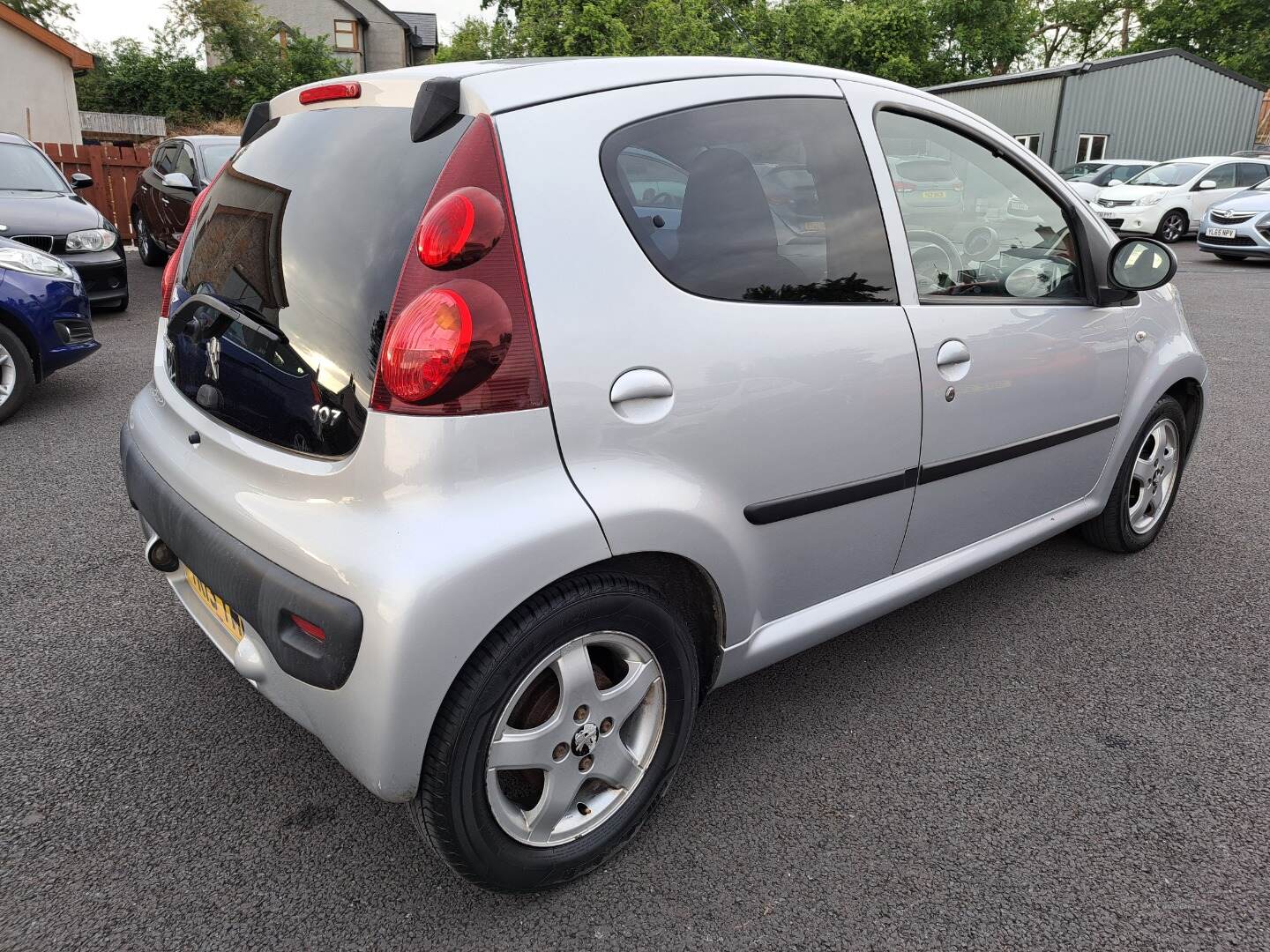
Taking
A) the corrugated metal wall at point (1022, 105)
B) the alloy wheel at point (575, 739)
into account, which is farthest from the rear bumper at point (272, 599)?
the corrugated metal wall at point (1022, 105)

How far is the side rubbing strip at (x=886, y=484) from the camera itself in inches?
82.2

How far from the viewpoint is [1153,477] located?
141 inches

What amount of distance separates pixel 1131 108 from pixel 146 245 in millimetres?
27027

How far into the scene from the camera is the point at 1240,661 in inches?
114

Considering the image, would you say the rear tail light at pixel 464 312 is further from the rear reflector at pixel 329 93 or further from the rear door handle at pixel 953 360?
the rear door handle at pixel 953 360

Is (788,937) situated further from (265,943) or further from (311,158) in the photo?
(311,158)

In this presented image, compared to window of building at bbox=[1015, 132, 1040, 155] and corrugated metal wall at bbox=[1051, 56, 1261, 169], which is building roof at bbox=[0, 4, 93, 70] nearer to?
corrugated metal wall at bbox=[1051, 56, 1261, 169]

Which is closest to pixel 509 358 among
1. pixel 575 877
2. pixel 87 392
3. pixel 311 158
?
pixel 311 158

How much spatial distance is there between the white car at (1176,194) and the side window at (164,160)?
15.8 metres

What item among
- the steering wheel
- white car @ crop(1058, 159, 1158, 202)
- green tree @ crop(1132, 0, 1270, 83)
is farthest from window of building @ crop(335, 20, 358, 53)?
the steering wheel

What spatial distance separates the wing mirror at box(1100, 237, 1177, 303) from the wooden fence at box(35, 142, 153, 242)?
44.7ft

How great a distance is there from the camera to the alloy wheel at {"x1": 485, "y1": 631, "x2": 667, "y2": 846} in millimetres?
1790

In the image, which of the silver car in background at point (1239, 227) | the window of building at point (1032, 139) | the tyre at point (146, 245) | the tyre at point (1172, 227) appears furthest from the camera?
the window of building at point (1032, 139)

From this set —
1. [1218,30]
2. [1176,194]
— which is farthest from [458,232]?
[1218,30]
